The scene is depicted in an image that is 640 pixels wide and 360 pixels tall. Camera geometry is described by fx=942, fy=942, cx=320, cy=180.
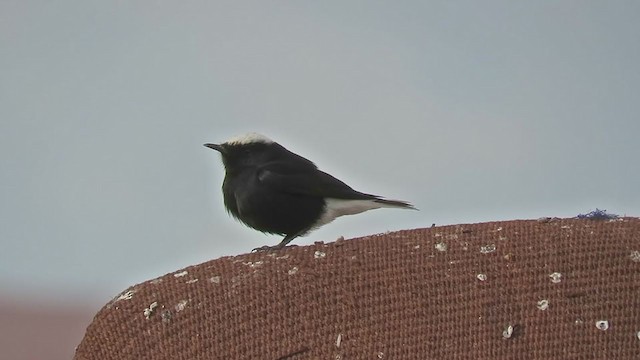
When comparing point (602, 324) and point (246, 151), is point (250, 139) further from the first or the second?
point (602, 324)

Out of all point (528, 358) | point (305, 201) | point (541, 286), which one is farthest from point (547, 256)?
point (305, 201)

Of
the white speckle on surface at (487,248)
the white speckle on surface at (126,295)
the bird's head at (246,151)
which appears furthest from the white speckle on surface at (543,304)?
the bird's head at (246,151)

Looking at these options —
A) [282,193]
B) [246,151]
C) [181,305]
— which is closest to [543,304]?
[181,305]

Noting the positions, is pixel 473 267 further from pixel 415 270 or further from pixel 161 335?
pixel 161 335

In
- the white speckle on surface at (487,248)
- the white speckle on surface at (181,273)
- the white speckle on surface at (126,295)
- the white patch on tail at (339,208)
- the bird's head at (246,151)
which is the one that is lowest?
the white speckle on surface at (126,295)

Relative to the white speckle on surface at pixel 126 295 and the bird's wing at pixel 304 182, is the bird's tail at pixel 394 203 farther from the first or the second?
the white speckle on surface at pixel 126 295

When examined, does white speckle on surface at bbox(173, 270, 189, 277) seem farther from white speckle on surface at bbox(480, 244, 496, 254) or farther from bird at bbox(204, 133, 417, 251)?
bird at bbox(204, 133, 417, 251)
